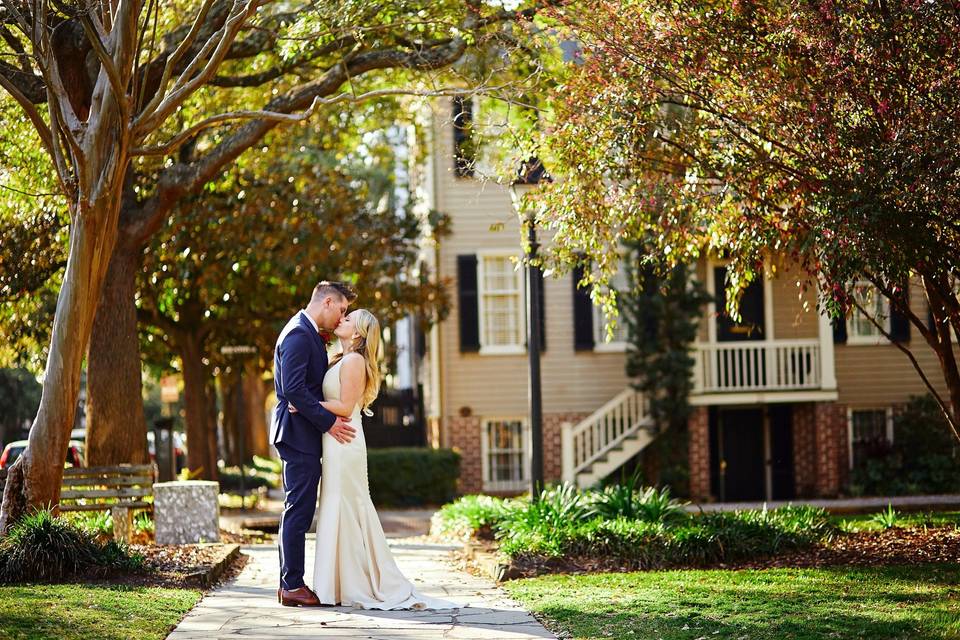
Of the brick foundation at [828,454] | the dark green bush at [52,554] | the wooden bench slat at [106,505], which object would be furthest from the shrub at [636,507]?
the brick foundation at [828,454]

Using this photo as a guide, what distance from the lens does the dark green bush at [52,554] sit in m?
9.99

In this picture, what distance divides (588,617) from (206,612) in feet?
8.83

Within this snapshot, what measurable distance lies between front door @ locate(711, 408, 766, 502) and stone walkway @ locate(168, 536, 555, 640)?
1606 cm

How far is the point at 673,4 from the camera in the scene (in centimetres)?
1144

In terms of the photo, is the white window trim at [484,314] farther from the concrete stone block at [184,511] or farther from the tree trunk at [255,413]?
the tree trunk at [255,413]

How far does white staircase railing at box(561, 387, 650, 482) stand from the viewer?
24.1m

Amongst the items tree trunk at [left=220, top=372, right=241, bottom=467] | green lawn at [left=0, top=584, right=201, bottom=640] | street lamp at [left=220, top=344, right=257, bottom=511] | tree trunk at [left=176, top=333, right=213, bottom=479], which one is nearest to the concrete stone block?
green lawn at [left=0, top=584, right=201, bottom=640]

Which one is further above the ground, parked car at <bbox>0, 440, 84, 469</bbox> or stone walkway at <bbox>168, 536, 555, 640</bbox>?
parked car at <bbox>0, 440, 84, 469</bbox>

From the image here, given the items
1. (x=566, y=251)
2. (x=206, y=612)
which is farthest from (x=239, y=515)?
(x=206, y=612)

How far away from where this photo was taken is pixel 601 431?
80.1ft

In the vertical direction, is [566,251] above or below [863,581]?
above

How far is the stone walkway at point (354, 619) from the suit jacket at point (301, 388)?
120 centimetres

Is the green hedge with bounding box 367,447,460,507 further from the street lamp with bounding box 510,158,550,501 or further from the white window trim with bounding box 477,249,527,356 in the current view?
the street lamp with bounding box 510,158,550,501

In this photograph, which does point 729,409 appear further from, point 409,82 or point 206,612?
point 206,612
